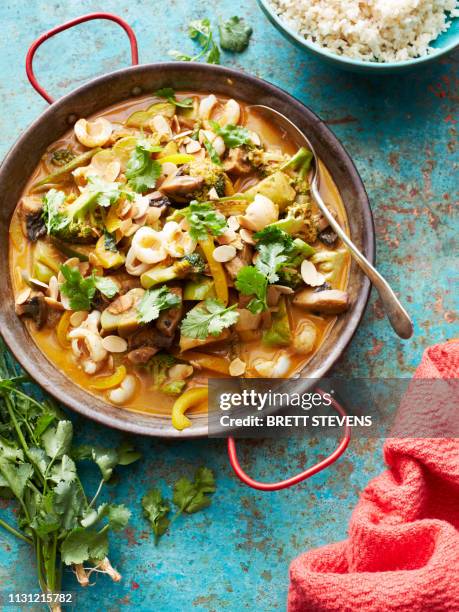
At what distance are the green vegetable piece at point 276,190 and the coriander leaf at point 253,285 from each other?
0.95 feet

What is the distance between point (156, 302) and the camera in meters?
2.82

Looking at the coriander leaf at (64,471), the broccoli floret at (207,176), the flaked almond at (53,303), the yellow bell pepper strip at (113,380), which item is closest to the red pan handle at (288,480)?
the yellow bell pepper strip at (113,380)

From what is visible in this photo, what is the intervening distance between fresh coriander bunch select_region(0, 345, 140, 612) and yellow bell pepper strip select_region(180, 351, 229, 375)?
0.42 metres

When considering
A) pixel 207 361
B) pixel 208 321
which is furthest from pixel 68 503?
pixel 208 321

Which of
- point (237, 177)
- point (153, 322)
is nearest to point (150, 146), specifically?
point (237, 177)

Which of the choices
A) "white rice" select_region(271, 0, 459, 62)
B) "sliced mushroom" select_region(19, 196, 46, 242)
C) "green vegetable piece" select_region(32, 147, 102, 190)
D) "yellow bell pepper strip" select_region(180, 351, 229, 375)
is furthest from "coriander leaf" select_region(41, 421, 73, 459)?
"white rice" select_region(271, 0, 459, 62)

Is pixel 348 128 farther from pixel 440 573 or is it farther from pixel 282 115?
pixel 440 573

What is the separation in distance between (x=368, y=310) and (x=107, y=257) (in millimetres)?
1031

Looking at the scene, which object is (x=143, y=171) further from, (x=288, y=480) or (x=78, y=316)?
(x=288, y=480)

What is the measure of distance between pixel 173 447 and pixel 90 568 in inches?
20.8

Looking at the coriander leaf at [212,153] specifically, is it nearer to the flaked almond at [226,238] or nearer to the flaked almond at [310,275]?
the flaked almond at [226,238]

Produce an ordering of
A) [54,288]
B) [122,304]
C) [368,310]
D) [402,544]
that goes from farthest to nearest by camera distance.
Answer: [368,310] → [54,288] → [122,304] → [402,544]

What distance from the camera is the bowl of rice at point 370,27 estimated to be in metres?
3.08

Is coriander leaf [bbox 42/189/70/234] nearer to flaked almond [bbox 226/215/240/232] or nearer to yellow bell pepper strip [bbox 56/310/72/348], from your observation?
yellow bell pepper strip [bbox 56/310/72/348]
